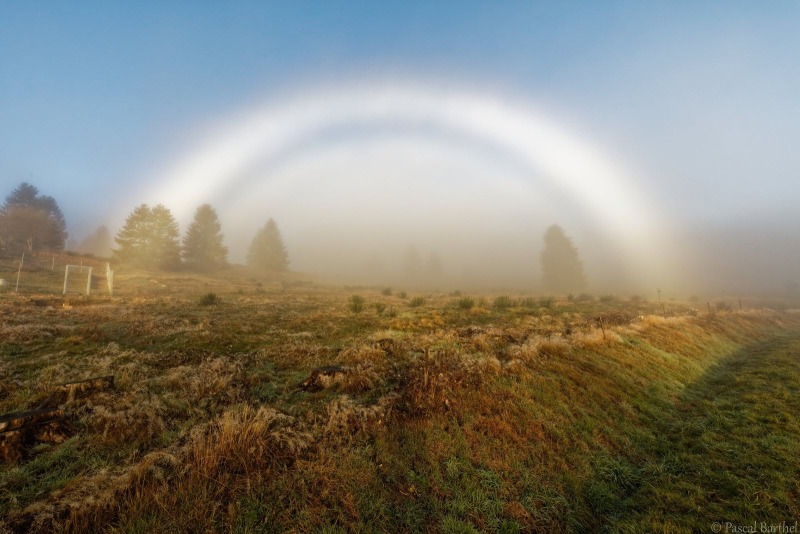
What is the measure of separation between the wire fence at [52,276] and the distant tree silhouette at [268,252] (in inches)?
1275

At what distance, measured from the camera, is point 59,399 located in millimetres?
6773

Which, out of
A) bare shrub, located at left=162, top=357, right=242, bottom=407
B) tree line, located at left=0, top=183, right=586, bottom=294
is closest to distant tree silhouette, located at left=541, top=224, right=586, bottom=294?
tree line, located at left=0, top=183, right=586, bottom=294

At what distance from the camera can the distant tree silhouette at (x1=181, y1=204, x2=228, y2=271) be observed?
68.6 metres

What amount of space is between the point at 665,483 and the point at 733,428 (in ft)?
13.0

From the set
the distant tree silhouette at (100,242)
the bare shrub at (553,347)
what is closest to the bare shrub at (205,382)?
the bare shrub at (553,347)

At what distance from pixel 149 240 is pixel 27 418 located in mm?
70393

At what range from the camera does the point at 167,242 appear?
62.8 meters

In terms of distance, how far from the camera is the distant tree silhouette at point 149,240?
59.8 m

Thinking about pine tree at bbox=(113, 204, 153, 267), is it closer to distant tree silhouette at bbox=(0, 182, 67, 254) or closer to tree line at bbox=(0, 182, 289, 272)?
tree line at bbox=(0, 182, 289, 272)

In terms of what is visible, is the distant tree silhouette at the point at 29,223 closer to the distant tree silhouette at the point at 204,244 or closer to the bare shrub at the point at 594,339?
the distant tree silhouette at the point at 204,244

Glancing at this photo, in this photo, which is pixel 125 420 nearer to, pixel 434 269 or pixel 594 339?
pixel 594 339

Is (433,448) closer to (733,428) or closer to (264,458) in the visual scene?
(264,458)

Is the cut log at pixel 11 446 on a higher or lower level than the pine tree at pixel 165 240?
lower

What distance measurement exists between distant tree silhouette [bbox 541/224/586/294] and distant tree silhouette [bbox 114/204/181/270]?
274 ft
